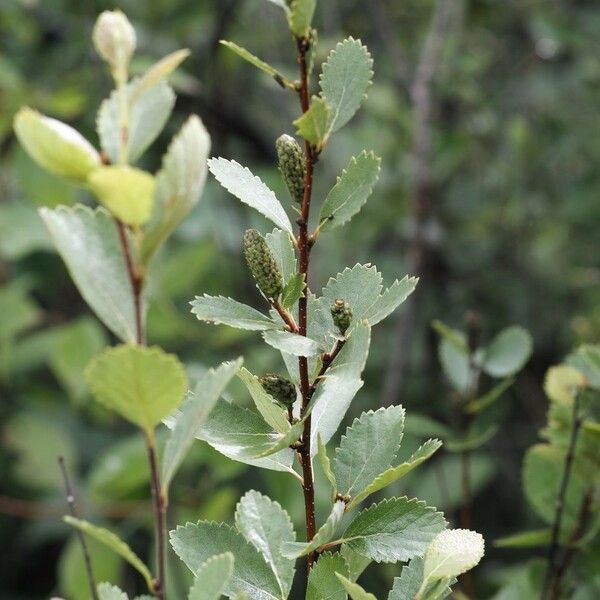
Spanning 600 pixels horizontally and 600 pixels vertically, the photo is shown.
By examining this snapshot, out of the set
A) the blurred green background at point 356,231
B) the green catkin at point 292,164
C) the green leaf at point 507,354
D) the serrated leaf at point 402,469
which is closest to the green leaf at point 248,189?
the green catkin at point 292,164

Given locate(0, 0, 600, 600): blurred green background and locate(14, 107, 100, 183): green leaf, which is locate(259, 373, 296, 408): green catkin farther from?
locate(0, 0, 600, 600): blurred green background

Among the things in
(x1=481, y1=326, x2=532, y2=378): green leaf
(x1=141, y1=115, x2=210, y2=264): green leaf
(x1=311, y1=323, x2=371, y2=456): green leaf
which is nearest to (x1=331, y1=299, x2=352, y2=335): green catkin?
(x1=311, y1=323, x2=371, y2=456): green leaf

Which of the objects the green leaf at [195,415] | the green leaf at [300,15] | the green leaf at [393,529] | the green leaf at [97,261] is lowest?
the green leaf at [393,529]

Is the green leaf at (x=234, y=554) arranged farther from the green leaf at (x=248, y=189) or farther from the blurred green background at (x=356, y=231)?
the blurred green background at (x=356, y=231)

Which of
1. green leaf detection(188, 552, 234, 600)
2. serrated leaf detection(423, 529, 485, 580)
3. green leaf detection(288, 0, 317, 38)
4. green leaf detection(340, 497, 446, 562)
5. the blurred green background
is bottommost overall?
the blurred green background

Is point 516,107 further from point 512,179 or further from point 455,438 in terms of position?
point 455,438

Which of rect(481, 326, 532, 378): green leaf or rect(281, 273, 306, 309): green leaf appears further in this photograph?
rect(481, 326, 532, 378): green leaf

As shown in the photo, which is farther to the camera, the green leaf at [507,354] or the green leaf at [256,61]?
the green leaf at [507,354]
